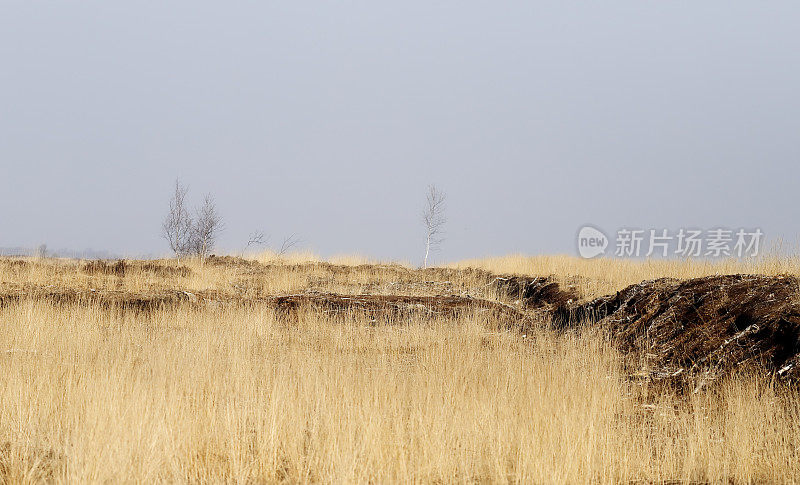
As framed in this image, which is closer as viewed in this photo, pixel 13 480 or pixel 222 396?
pixel 13 480

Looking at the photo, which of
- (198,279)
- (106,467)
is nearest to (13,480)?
(106,467)

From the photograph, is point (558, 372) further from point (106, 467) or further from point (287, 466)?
point (106, 467)

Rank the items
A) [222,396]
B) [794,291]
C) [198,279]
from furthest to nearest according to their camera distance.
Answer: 1. [198,279]
2. [794,291]
3. [222,396]

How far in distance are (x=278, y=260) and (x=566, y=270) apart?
36.4ft

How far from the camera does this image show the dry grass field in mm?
4492

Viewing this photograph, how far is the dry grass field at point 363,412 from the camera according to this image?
4492 millimetres

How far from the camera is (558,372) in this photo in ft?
23.5

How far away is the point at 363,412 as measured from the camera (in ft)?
17.8

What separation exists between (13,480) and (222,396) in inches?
67.1

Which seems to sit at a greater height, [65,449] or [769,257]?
[769,257]

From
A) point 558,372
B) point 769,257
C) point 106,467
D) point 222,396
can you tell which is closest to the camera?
point 106,467

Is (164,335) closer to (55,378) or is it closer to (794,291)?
(55,378)

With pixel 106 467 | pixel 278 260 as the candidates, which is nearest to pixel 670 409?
pixel 106 467

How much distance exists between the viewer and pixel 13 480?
432 cm
